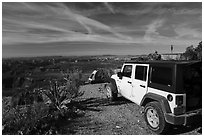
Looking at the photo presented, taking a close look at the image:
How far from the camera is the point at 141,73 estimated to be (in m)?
4.93

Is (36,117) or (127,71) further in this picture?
(127,71)

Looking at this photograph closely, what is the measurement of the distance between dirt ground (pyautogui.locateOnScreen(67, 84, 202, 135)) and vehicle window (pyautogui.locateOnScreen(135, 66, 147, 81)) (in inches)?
43.1

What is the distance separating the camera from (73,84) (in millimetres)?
6637

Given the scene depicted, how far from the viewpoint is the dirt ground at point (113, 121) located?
439 cm

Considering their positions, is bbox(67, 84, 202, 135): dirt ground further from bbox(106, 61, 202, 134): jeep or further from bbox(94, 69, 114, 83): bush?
bbox(94, 69, 114, 83): bush

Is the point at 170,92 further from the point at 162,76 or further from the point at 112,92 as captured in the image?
the point at 112,92

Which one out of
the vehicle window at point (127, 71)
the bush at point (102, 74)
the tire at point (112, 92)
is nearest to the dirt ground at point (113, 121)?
the tire at point (112, 92)

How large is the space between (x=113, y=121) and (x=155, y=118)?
117cm

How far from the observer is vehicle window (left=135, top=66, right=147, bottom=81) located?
4746 mm

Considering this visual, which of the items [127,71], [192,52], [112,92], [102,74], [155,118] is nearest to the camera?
[155,118]

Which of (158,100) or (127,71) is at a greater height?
(127,71)

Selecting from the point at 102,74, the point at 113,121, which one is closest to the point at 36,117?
the point at 113,121

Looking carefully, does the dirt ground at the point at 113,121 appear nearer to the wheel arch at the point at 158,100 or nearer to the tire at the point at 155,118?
the tire at the point at 155,118

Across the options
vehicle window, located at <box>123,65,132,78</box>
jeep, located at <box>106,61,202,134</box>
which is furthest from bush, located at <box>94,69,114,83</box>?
jeep, located at <box>106,61,202,134</box>
